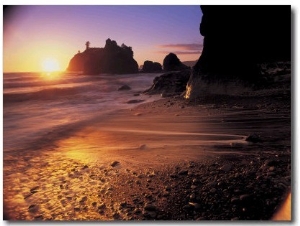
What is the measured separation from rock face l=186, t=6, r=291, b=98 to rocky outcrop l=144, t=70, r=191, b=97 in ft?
6.43

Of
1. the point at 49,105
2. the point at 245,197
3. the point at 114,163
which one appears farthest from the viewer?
the point at 49,105

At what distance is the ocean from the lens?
3.48 m

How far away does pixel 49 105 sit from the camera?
16.4ft

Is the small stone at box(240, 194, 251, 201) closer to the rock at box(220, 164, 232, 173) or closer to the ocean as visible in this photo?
the rock at box(220, 164, 232, 173)

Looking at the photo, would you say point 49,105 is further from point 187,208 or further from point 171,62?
point 187,208

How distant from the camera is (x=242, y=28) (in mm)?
4117

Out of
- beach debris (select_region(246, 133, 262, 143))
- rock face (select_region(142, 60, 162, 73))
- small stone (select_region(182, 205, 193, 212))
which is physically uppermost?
rock face (select_region(142, 60, 162, 73))

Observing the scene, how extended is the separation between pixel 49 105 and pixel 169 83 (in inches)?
127

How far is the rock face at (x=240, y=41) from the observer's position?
Answer: 128 inches

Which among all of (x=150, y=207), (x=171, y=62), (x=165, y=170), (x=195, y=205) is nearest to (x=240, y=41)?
(x=171, y=62)

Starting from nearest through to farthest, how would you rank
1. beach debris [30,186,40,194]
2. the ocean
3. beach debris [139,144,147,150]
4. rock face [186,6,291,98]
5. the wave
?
beach debris [30,186,40,194] → beach debris [139,144,147,150] → rock face [186,6,291,98] → the ocean → the wave

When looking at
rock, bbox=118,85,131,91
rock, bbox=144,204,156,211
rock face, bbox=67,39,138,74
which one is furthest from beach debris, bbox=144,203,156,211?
rock, bbox=118,85,131,91

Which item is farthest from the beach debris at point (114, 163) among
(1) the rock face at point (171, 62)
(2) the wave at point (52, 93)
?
(2) the wave at point (52, 93)

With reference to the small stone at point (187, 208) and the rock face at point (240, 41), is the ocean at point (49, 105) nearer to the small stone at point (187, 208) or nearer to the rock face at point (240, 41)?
the rock face at point (240, 41)
